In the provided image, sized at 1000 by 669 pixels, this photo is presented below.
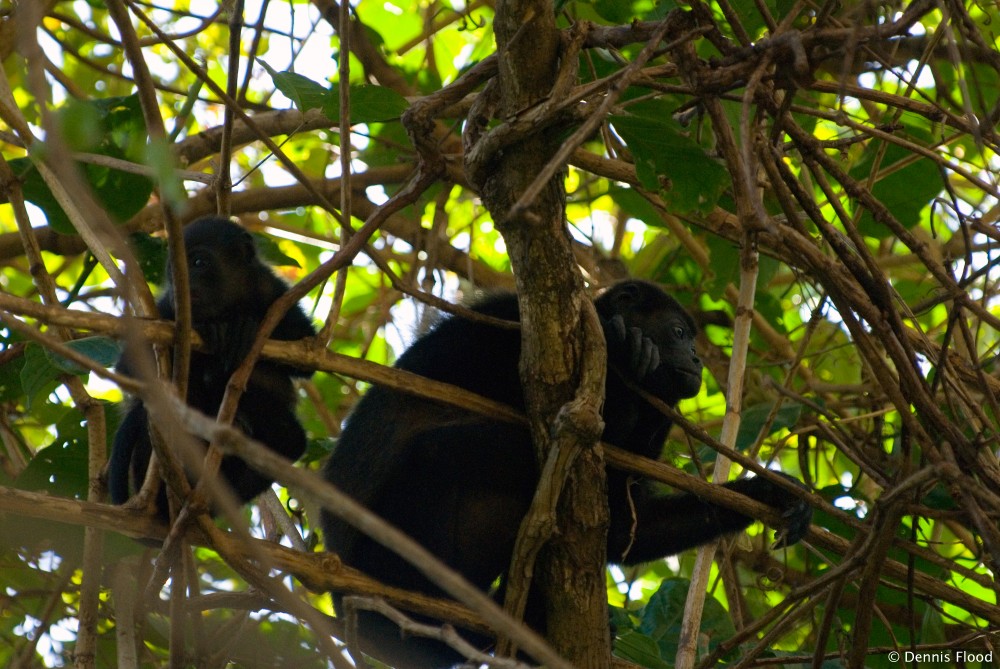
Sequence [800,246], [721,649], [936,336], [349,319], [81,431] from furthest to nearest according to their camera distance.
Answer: [349,319]
[936,336]
[81,431]
[721,649]
[800,246]

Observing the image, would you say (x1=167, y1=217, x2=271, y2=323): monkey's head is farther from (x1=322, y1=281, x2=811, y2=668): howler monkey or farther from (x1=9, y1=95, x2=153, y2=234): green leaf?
(x1=322, y1=281, x2=811, y2=668): howler monkey

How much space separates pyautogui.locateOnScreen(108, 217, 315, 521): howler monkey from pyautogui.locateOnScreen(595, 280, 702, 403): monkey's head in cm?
109

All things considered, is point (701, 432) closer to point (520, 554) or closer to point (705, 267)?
point (520, 554)

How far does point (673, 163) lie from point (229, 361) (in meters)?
1.42

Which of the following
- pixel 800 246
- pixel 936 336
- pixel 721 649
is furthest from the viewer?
pixel 936 336

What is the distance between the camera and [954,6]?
256 centimetres

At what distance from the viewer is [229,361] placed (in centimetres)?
302

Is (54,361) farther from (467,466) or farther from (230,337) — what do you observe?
(467,466)

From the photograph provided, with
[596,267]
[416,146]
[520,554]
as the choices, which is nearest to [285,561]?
[520,554]

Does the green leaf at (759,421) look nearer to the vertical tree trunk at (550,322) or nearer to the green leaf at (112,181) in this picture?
the vertical tree trunk at (550,322)

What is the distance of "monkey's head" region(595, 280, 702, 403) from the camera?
3.29 metres

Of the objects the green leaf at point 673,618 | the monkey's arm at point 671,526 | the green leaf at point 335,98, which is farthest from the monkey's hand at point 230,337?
the green leaf at point 673,618

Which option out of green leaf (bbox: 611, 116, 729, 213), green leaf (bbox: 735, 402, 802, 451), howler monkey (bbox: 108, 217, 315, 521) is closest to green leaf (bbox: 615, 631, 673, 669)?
green leaf (bbox: 735, 402, 802, 451)

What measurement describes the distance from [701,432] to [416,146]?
Answer: 107cm
